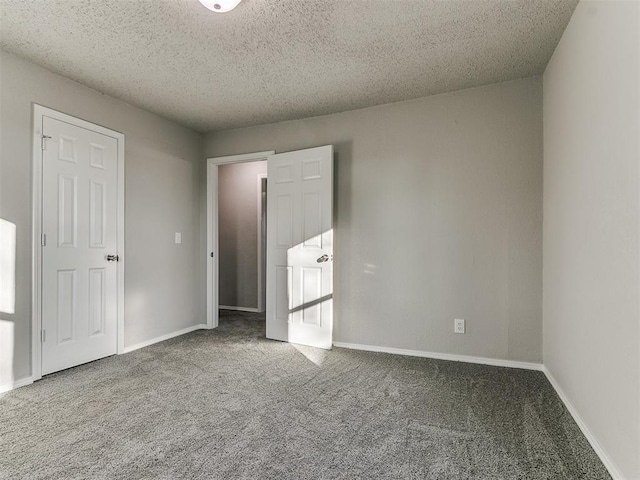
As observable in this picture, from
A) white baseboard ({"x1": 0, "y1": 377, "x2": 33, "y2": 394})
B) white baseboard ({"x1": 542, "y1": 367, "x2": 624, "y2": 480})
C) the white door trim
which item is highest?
the white door trim

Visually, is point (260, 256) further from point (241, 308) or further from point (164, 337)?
point (164, 337)

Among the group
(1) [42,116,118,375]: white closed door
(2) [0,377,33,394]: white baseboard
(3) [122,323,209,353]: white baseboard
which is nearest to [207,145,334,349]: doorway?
(3) [122,323,209,353]: white baseboard

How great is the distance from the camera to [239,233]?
5.72m

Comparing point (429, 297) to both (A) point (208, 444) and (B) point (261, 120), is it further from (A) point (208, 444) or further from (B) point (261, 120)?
(B) point (261, 120)

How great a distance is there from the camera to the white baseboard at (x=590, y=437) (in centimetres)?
159

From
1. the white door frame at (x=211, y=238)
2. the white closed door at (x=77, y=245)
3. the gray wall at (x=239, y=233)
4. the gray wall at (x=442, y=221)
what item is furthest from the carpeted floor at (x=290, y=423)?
the gray wall at (x=239, y=233)

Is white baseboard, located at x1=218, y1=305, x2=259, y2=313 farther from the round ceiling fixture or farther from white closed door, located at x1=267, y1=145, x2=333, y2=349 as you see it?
the round ceiling fixture

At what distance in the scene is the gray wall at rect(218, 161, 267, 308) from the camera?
5.59 m

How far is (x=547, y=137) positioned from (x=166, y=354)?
12.6 ft

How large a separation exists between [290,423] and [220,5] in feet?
7.93

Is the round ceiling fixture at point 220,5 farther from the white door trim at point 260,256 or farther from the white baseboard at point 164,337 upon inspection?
the white door trim at point 260,256

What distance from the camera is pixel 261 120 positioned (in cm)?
400

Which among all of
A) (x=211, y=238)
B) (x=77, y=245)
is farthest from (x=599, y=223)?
(x=211, y=238)

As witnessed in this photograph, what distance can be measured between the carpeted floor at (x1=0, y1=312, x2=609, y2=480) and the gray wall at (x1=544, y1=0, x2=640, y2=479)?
1.05 ft
